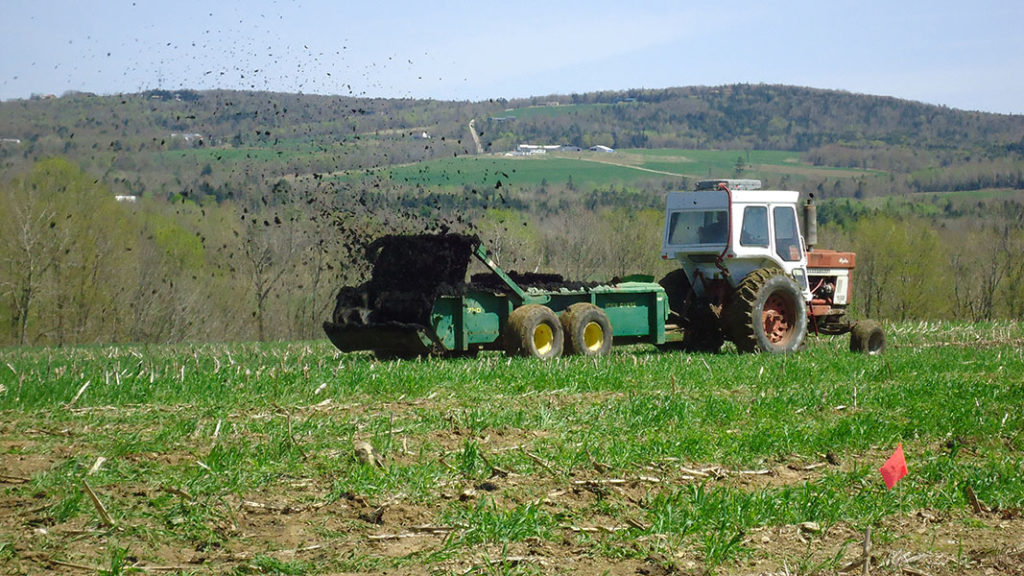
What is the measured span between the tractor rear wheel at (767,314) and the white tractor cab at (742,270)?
2 cm

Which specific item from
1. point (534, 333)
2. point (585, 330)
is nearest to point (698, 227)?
point (585, 330)

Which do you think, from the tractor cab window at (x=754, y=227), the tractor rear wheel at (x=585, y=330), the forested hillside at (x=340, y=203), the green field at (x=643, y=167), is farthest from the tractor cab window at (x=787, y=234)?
the green field at (x=643, y=167)

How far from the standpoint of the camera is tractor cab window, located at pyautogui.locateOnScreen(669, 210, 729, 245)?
1627cm

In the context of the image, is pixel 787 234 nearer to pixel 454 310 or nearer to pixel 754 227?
pixel 754 227

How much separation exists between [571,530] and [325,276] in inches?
1908

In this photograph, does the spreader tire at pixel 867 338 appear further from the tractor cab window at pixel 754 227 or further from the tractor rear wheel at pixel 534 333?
the tractor rear wheel at pixel 534 333

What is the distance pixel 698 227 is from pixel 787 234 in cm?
153

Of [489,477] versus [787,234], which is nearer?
[489,477]

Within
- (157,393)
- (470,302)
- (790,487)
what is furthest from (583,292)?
(790,487)

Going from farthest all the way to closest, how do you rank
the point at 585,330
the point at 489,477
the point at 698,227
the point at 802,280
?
the point at 802,280, the point at 698,227, the point at 585,330, the point at 489,477

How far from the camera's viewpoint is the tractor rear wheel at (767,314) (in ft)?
52.0

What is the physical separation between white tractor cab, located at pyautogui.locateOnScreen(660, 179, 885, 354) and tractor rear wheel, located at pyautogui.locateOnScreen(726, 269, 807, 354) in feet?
0.05

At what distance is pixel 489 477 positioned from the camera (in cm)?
656

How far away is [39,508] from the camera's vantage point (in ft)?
18.0
